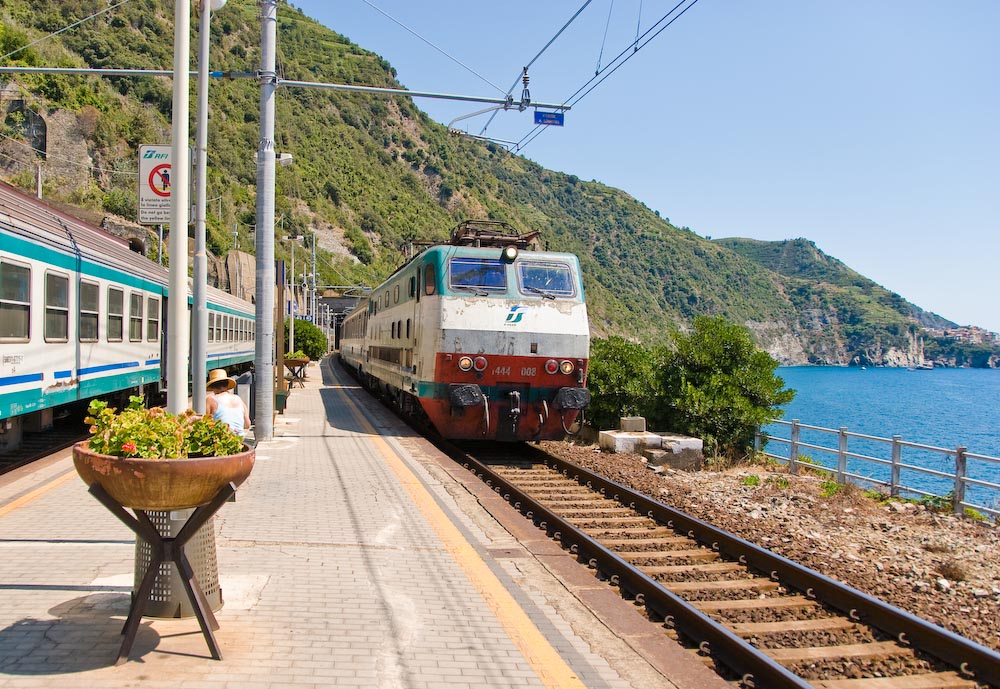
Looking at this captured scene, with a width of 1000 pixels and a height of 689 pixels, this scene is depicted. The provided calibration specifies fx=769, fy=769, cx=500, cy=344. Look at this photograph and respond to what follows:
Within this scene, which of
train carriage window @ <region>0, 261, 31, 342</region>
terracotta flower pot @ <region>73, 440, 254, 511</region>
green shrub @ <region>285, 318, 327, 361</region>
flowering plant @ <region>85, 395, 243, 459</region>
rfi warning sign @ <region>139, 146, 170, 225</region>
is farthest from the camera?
green shrub @ <region>285, 318, 327, 361</region>

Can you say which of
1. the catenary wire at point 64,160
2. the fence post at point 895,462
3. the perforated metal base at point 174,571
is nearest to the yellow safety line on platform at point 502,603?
the perforated metal base at point 174,571

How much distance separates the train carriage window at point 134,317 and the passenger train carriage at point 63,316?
2 centimetres

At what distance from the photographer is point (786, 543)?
840 centimetres

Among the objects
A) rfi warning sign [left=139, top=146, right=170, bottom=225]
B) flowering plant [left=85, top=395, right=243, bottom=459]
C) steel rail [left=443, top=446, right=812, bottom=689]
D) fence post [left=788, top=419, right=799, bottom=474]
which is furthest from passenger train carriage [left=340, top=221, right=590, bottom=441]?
flowering plant [left=85, top=395, right=243, bottom=459]

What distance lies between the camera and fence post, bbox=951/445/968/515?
11.4 meters

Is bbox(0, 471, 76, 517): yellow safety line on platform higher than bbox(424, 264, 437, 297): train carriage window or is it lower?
lower

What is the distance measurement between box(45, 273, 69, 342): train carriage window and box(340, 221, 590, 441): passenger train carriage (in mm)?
5310

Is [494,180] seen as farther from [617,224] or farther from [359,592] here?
[359,592]

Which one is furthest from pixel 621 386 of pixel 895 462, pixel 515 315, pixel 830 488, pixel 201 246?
pixel 201 246

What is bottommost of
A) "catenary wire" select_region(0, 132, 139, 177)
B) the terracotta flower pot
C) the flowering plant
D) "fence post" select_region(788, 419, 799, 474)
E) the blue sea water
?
the blue sea water

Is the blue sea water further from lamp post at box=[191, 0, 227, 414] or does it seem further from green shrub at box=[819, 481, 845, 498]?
lamp post at box=[191, 0, 227, 414]

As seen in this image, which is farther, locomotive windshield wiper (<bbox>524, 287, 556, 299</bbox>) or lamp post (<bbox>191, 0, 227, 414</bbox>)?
locomotive windshield wiper (<bbox>524, 287, 556, 299</bbox>)

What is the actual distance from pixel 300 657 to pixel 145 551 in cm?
111

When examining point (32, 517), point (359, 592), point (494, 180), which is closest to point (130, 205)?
point (32, 517)
